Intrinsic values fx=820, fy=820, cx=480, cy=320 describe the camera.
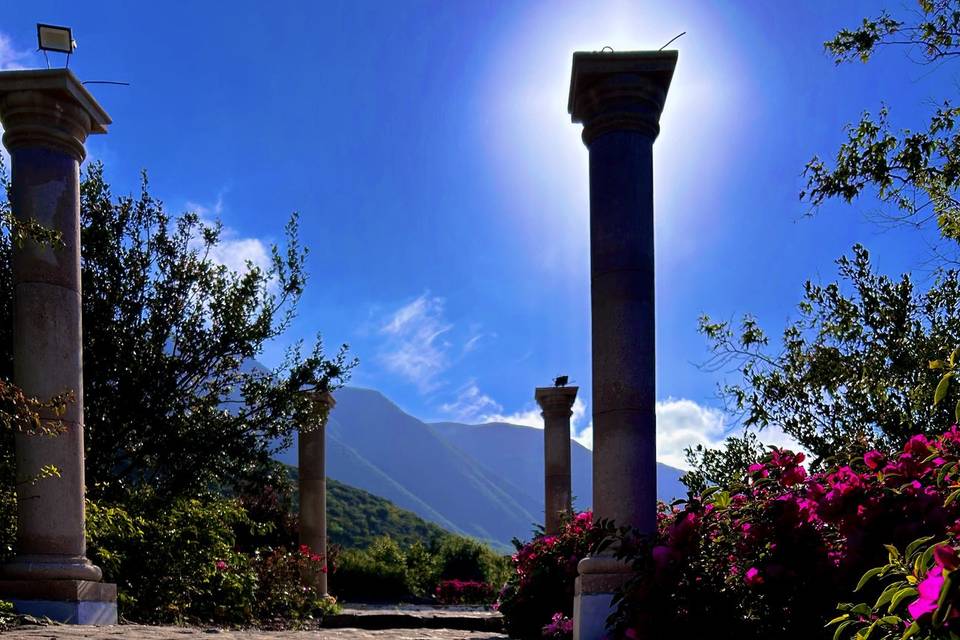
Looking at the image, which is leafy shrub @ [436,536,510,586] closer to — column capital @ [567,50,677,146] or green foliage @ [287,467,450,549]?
column capital @ [567,50,677,146]

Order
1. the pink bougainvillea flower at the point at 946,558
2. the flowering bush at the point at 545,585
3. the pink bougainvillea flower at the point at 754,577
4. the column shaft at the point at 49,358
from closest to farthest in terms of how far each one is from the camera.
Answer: the pink bougainvillea flower at the point at 946,558
the pink bougainvillea flower at the point at 754,577
the column shaft at the point at 49,358
the flowering bush at the point at 545,585

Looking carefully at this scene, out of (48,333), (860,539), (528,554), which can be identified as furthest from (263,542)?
(860,539)

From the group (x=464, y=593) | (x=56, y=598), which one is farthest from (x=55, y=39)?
(x=464, y=593)

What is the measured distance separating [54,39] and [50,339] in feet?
10.4

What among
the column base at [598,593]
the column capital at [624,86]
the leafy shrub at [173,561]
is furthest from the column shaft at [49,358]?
the column capital at [624,86]

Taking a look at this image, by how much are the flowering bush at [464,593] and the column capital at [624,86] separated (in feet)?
65.9

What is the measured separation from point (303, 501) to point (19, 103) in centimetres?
1247

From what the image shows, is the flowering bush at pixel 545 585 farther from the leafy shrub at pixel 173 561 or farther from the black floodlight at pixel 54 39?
the black floodlight at pixel 54 39

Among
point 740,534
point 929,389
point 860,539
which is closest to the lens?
point 860,539

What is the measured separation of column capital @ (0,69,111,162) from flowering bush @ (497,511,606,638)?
748 centimetres

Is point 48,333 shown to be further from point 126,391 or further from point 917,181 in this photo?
point 917,181

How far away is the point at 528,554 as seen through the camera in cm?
1177

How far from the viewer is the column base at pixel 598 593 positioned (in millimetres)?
6801

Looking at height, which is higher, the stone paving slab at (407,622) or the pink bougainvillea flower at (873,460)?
the pink bougainvillea flower at (873,460)
